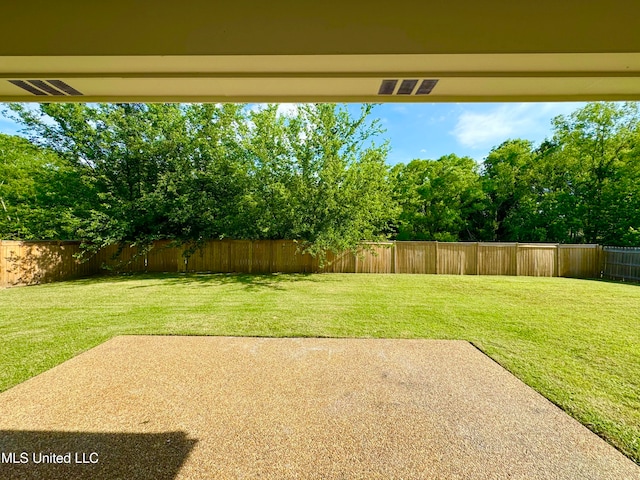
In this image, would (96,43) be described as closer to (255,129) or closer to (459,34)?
(459,34)

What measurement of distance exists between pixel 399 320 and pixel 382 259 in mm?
7385

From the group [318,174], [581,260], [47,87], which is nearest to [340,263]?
[318,174]

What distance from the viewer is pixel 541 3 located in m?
1.46

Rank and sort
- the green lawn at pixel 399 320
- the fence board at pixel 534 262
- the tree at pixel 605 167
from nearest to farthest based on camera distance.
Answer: the green lawn at pixel 399 320, the fence board at pixel 534 262, the tree at pixel 605 167

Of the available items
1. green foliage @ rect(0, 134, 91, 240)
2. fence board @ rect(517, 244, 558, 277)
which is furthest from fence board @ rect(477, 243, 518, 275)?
green foliage @ rect(0, 134, 91, 240)

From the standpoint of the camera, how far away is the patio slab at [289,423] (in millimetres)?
1987

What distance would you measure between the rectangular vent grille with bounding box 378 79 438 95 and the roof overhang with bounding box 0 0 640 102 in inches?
1.5

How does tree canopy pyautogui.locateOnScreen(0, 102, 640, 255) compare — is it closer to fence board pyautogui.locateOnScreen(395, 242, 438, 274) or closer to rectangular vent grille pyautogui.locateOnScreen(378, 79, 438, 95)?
fence board pyautogui.locateOnScreen(395, 242, 438, 274)

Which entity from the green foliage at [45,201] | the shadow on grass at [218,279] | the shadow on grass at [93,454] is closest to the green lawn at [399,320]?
the shadow on grass at [218,279]

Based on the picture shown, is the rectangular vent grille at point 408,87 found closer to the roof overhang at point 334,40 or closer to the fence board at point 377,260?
the roof overhang at point 334,40

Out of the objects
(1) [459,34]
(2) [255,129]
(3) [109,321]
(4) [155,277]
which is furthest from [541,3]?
(4) [155,277]

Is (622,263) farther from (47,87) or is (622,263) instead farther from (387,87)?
(47,87)

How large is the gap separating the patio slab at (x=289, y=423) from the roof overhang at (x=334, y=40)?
2455mm

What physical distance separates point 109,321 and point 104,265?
837cm
